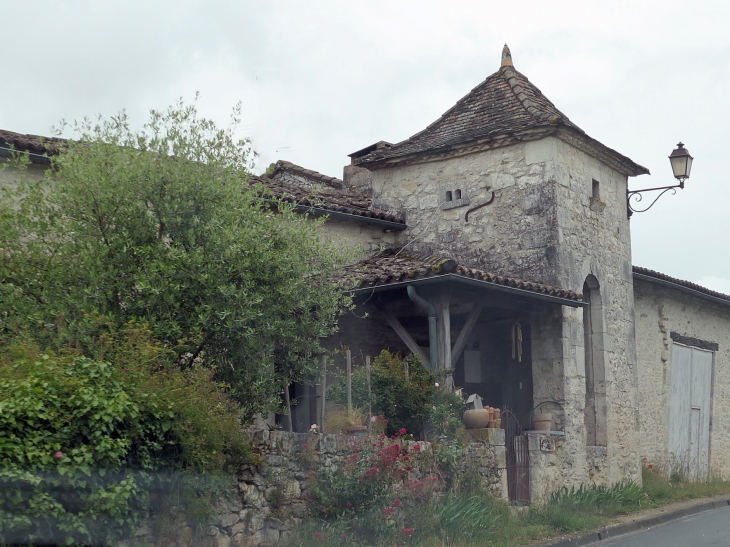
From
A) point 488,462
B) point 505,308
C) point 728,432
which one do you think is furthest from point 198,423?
point 728,432

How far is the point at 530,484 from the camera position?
10969mm

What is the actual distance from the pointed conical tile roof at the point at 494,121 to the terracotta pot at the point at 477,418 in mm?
4613

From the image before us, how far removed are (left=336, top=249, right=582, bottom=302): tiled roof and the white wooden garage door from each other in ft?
17.7

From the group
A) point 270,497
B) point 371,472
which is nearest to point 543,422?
point 371,472

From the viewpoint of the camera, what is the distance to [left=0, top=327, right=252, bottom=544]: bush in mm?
5469

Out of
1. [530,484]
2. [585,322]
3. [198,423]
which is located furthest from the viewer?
[585,322]

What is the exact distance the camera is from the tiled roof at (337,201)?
41.4 ft

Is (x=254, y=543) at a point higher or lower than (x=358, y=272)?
lower

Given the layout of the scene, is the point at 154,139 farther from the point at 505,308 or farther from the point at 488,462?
the point at 505,308

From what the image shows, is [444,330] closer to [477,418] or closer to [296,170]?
[477,418]

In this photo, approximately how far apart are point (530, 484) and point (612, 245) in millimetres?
4825

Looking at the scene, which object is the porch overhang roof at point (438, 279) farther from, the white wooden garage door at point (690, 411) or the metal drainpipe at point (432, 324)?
the white wooden garage door at point (690, 411)

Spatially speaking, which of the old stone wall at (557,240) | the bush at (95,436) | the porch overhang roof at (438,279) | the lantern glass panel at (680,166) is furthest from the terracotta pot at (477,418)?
the lantern glass panel at (680,166)

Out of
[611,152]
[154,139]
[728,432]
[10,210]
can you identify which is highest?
[611,152]
